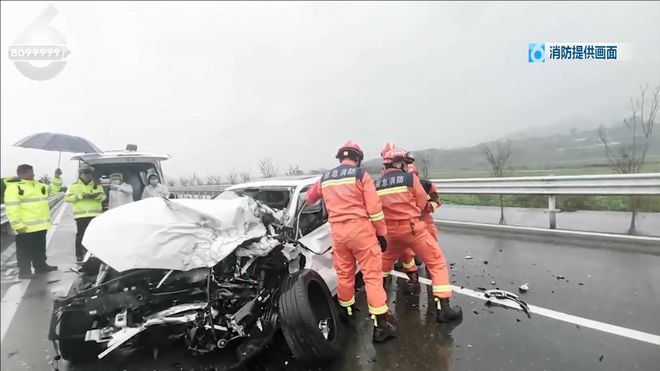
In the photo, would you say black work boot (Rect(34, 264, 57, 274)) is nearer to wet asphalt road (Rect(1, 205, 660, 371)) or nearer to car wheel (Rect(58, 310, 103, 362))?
wet asphalt road (Rect(1, 205, 660, 371))

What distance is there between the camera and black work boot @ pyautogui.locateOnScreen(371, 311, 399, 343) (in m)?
3.01

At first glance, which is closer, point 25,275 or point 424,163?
point 25,275

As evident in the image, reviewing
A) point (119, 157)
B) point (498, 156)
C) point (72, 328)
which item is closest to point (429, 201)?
point (72, 328)

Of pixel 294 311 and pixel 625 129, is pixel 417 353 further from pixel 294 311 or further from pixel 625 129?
pixel 625 129

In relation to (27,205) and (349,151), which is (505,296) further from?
(27,205)

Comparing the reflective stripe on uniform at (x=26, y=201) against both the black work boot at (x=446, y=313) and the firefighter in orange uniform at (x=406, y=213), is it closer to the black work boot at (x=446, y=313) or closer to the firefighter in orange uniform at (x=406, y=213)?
the firefighter in orange uniform at (x=406, y=213)

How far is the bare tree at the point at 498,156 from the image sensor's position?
23.9ft

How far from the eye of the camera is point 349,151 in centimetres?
341

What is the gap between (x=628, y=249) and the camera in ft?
15.6

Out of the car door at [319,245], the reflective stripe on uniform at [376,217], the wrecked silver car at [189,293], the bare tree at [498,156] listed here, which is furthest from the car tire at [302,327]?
the bare tree at [498,156]

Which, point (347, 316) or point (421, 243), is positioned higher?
point (421, 243)

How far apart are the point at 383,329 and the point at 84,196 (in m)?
5.36

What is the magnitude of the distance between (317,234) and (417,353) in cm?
148

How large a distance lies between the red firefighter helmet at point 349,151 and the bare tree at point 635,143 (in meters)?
4.15
